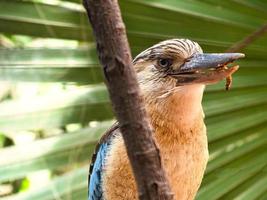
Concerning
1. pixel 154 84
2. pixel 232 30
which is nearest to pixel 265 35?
pixel 232 30

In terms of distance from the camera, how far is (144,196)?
1.14 meters

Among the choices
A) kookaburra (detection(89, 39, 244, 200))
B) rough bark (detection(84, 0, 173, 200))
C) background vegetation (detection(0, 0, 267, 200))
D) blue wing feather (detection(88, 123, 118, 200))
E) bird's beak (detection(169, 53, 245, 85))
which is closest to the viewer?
rough bark (detection(84, 0, 173, 200))

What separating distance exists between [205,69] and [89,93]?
2.18 feet

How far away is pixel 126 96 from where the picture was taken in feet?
3.54

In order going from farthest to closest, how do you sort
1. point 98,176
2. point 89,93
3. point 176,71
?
point 89,93 < point 98,176 < point 176,71

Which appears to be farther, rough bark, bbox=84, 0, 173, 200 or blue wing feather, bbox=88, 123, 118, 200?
blue wing feather, bbox=88, 123, 118, 200

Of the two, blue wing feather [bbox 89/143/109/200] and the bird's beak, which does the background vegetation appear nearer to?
blue wing feather [bbox 89/143/109/200]

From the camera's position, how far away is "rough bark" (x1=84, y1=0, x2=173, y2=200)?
105cm

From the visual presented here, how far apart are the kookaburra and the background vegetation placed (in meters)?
0.35

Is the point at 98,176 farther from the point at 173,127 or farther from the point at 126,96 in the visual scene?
the point at 126,96

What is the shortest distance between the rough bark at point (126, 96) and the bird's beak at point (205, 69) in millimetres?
354

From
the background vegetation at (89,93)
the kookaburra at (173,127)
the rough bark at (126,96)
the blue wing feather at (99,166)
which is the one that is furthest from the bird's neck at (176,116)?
the rough bark at (126,96)

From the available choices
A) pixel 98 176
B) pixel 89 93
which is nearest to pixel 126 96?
pixel 98 176

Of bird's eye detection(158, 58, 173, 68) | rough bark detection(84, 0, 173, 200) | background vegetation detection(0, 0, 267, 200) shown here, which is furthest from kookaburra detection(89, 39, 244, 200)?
rough bark detection(84, 0, 173, 200)
